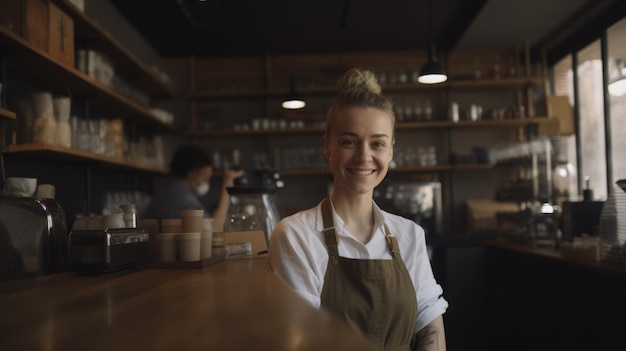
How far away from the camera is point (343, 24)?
5.24 metres

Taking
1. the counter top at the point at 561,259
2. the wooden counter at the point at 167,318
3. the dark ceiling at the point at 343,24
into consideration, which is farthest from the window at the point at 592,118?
the wooden counter at the point at 167,318

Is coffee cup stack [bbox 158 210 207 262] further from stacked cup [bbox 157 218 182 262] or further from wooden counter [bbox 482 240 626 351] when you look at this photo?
wooden counter [bbox 482 240 626 351]

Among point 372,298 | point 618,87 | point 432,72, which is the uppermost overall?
point 432,72

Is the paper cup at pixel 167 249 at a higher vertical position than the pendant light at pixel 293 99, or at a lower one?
lower

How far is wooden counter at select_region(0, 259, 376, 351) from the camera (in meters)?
0.63

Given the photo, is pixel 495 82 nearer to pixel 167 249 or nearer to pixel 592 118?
pixel 592 118

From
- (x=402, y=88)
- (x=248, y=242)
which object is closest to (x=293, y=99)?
(x=402, y=88)

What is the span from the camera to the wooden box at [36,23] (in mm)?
2830

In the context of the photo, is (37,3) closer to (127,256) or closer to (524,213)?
(127,256)

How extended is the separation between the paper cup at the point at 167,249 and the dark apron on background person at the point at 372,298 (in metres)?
0.52

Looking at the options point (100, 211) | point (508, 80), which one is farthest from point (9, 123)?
point (508, 80)

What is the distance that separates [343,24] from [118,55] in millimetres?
2066

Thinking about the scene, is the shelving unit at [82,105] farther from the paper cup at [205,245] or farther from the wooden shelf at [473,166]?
the wooden shelf at [473,166]

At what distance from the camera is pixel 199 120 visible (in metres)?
6.06
